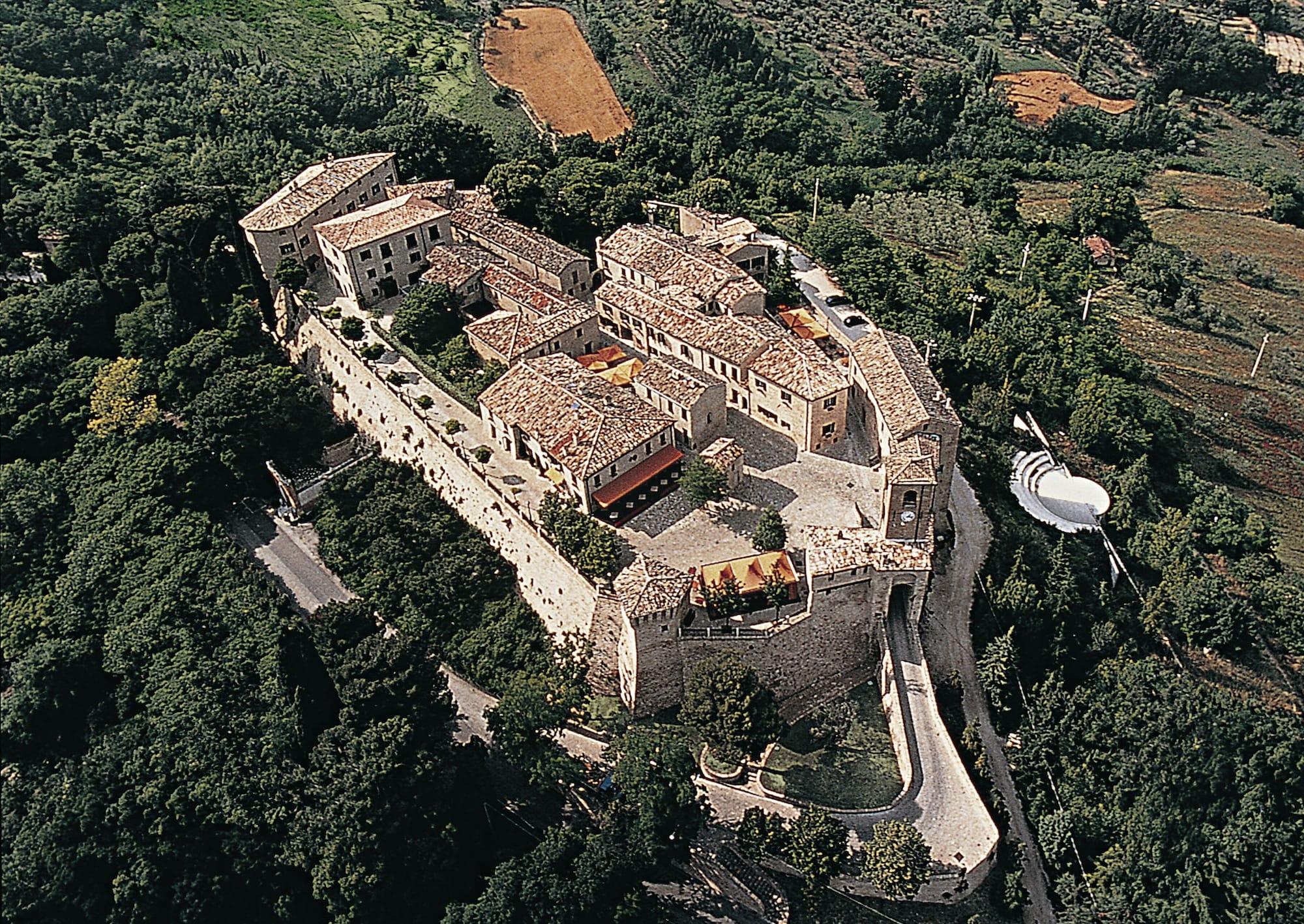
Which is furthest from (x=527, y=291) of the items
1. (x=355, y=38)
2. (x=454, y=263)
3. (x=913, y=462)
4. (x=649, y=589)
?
(x=355, y=38)

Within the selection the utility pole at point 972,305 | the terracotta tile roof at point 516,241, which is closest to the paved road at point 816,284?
the utility pole at point 972,305

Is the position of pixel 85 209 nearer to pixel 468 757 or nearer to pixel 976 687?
pixel 468 757

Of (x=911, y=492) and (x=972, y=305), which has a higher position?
(x=911, y=492)

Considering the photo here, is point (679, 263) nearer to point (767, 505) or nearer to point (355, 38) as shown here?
point (767, 505)

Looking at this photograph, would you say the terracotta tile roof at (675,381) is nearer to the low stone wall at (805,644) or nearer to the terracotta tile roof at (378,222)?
the low stone wall at (805,644)

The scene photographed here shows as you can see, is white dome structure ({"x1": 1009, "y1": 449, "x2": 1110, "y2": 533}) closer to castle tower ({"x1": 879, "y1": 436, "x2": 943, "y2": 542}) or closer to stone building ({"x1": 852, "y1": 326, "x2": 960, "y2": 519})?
stone building ({"x1": 852, "y1": 326, "x2": 960, "y2": 519})

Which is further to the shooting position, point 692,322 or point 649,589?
point 692,322

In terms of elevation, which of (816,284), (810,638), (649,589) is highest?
(816,284)

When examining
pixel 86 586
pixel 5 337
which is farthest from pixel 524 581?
pixel 5 337
